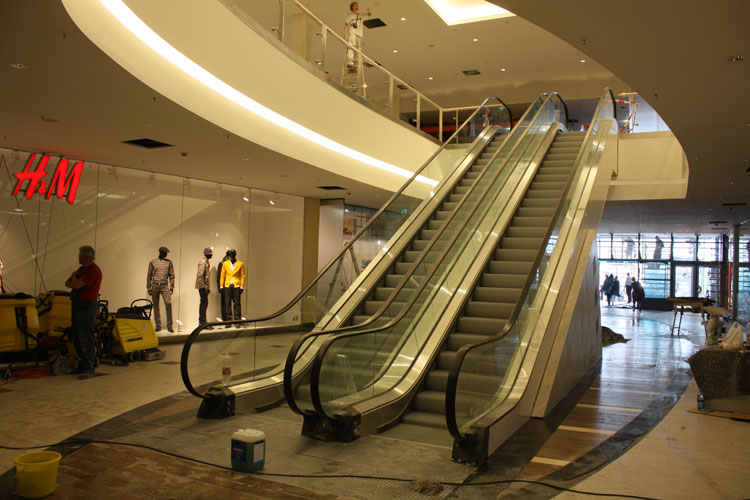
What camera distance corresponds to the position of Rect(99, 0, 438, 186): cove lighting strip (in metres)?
6.31

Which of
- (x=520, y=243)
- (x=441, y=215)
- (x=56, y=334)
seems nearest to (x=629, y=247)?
(x=441, y=215)

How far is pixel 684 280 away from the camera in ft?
90.4

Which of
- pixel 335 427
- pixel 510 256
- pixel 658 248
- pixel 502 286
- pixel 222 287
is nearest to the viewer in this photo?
pixel 335 427

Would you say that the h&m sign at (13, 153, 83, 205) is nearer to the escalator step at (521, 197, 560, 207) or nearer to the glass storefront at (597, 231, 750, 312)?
the escalator step at (521, 197, 560, 207)

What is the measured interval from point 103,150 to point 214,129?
257 centimetres

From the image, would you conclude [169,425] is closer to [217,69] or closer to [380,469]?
[380,469]

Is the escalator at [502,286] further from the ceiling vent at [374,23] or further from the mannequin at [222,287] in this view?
the mannequin at [222,287]

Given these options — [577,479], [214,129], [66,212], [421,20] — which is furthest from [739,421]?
[421,20]

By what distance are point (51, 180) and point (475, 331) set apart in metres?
7.38

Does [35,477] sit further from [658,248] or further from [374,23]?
[658,248]

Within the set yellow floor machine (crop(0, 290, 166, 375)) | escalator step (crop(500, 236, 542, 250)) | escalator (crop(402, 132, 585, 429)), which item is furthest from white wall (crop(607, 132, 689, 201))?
yellow floor machine (crop(0, 290, 166, 375))

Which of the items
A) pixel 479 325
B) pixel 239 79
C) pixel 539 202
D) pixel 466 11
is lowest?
pixel 479 325

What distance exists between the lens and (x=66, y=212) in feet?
33.3

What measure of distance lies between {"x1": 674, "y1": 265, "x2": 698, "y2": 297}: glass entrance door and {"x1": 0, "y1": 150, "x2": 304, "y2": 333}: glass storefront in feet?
65.8
